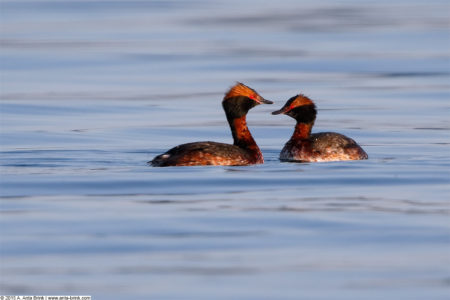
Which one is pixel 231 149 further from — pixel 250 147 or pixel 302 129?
pixel 302 129

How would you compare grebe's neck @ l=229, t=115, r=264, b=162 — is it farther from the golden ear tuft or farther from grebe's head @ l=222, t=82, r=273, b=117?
the golden ear tuft

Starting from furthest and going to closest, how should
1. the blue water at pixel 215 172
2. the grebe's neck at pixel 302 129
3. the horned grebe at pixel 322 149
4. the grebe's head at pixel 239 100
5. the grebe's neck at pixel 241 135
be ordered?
the grebe's neck at pixel 302 129, the grebe's head at pixel 239 100, the grebe's neck at pixel 241 135, the horned grebe at pixel 322 149, the blue water at pixel 215 172

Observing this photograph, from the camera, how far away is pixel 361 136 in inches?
790

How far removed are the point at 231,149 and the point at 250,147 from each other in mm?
683

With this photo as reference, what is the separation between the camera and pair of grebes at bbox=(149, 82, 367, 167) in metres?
15.5

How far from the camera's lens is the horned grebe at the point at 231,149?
1546cm

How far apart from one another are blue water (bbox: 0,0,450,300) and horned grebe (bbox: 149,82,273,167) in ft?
0.47

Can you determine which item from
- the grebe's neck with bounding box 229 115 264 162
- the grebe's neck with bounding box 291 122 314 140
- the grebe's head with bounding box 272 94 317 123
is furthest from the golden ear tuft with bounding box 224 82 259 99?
the grebe's neck with bounding box 291 122 314 140

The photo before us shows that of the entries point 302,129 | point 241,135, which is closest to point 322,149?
point 302,129

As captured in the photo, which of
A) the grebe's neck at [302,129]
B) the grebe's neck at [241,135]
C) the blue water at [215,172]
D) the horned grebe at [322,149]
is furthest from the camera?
the grebe's neck at [302,129]

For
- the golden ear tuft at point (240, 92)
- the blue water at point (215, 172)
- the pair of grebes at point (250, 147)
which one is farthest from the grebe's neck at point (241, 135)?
the blue water at point (215, 172)

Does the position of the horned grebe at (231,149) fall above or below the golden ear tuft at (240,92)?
below

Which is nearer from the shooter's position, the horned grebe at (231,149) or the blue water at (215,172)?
the blue water at (215,172)

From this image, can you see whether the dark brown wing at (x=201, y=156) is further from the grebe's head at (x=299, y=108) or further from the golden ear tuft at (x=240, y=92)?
the grebe's head at (x=299, y=108)
